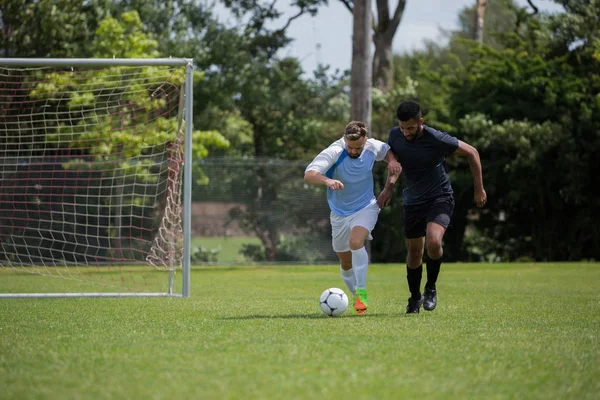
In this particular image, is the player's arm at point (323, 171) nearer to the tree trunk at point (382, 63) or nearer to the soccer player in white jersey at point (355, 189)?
the soccer player in white jersey at point (355, 189)

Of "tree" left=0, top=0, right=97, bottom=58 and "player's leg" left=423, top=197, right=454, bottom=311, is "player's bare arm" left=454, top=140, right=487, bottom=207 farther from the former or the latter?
"tree" left=0, top=0, right=97, bottom=58

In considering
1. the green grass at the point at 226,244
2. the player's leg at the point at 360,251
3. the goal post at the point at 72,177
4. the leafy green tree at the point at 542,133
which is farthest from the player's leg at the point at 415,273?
the leafy green tree at the point at 542,133

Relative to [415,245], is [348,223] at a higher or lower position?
higher

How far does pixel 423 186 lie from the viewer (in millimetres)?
8766

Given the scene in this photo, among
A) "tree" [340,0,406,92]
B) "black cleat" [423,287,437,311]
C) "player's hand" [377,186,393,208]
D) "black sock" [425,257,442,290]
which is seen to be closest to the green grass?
"tree" [340,0,406,92]

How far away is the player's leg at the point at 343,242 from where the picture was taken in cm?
879

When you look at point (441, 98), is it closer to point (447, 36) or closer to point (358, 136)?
point (358, 136)

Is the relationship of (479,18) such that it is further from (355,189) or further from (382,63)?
(355,189)

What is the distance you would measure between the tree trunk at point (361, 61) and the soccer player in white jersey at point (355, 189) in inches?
476

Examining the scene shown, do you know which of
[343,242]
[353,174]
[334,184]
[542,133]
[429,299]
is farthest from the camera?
[542,133]

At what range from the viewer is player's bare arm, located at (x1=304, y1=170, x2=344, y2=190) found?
8.12 m

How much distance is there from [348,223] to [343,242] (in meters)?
0.24

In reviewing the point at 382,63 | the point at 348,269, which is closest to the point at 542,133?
the point at 382,63

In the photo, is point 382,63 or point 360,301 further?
point 382,63
